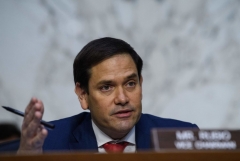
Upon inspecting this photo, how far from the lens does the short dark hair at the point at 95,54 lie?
1.82 meters

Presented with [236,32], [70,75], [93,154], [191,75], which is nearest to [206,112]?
[191,75]

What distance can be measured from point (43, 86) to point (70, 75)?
182mm

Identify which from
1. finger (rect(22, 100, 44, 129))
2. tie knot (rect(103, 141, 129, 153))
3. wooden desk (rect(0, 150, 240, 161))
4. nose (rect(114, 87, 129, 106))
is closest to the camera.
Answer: wooden desk (rect(0, 150, 240, 161))

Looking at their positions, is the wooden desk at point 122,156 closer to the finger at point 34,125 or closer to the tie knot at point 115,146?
the finger at point 34,125

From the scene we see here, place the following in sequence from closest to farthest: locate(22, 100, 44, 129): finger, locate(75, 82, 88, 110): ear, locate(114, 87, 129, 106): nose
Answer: locate(22, 100, 44, 129): finger, locate(114, 87, 129, 106): nose, locate(75, 82, 88, 110): ear

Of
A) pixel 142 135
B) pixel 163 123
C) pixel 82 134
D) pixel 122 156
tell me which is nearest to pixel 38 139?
pixel 122 156

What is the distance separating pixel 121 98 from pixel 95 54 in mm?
241

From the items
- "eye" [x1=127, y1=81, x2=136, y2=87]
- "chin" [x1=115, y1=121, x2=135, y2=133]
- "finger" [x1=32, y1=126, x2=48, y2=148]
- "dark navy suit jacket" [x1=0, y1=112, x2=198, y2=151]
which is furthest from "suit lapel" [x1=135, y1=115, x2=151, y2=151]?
"finger" [x1=32, y1=126, x2=48, y2=148]

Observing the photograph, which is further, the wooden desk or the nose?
the nose

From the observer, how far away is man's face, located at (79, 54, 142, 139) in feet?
5.66

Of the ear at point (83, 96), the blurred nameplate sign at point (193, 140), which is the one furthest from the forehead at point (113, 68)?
the blurred nameplate sign at point (193, 140)

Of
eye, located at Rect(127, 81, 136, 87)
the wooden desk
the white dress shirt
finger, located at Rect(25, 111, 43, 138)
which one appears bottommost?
the wooden desk

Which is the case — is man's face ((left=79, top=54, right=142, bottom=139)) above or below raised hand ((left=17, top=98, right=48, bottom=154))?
above

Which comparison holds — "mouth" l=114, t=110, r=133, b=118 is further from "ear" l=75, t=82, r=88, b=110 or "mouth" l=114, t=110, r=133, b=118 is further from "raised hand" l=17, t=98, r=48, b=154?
"raised hand" l=17, t=98, r=48, b=154
